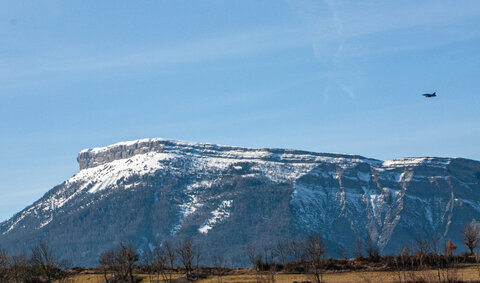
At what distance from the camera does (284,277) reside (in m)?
136

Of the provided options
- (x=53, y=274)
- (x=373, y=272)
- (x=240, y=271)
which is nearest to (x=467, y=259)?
(x=373, y=272)

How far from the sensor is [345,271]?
456 feet

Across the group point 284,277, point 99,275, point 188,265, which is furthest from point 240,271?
point 99,275

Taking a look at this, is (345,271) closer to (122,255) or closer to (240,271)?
(240,271)

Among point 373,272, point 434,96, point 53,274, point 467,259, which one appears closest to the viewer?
point 434,96

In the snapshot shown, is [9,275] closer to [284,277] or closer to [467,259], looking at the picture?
[284,277]

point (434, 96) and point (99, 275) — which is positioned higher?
point (434, 96)

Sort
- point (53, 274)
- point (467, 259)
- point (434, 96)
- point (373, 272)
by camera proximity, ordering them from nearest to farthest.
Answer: point (434, 96) < point (373, 272) < point (467, 259) < point (53, 274)

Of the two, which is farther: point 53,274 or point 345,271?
point 53,274

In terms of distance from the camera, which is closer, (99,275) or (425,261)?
(425,261)

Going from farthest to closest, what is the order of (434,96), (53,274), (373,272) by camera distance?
(53,274) < (373,272) < (434,96)

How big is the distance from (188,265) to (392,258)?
4752 centimetres

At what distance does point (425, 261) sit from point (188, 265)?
55.2 meters

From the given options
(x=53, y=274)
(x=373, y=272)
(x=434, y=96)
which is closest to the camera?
(x=434, y=96)
